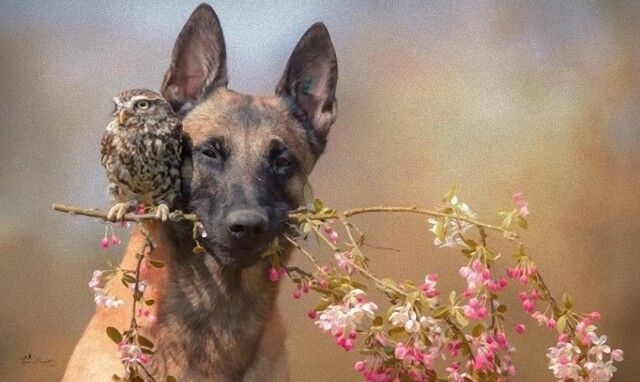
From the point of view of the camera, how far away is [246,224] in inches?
54.8

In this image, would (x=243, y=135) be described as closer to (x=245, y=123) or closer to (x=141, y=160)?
(x=245, y=123)

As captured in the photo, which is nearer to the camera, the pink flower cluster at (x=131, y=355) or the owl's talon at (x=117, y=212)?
the pink flower cluster at (x=131, y=355)

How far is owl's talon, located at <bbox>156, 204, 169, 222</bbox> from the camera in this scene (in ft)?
4.66

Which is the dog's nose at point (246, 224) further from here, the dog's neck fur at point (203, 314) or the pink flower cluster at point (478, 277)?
the pink flower cluster at point (478, 277)

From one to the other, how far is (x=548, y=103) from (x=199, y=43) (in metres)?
1.07

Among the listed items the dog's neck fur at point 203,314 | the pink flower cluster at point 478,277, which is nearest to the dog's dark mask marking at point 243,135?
the dog's neck fur at point 203,314

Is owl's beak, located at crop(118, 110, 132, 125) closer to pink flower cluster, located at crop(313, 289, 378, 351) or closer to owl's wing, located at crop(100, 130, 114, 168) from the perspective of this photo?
owl's wing, located at crop(100, 130, 114, 168)

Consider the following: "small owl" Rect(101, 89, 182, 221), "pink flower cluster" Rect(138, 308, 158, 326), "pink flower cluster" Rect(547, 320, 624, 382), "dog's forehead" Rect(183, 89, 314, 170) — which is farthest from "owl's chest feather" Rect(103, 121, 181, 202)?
"pink flower cluster" Rect(547, 320, 624, 382)

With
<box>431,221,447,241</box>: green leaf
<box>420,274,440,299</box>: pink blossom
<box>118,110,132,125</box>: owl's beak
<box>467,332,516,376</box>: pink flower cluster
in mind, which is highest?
<box>118,110,132,125</box>: owl's beak

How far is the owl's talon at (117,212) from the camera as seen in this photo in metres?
1.43

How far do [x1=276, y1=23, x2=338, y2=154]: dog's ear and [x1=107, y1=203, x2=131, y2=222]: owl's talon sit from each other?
0.43 m

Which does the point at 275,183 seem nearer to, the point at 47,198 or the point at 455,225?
the point at 455,225

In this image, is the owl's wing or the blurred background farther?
the blurred background

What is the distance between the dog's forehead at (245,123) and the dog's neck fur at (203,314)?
7.4 inches
